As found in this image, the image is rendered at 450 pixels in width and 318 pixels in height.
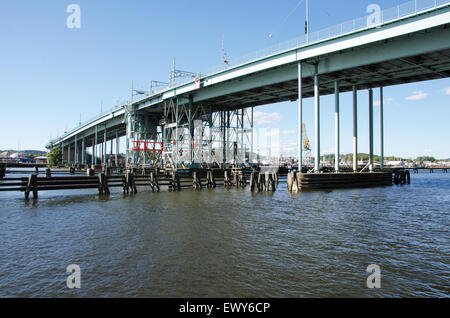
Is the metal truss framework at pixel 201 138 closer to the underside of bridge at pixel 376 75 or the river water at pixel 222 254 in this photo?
the underside of bridge at pixel 376 75

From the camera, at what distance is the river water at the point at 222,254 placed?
5715 mm

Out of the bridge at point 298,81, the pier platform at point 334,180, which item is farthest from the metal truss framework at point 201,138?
the pier platform at point 334,180

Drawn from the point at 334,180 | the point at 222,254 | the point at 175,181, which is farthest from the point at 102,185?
the point at 334,180

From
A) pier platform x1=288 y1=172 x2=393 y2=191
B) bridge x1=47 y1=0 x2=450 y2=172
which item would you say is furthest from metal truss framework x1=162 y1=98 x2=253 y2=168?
pier platform x1=288 y1=172 x2=393 y2=191

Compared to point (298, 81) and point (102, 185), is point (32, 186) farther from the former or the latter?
point (298, 81)

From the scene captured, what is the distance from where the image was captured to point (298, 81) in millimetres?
32719

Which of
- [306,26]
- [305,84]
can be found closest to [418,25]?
[306,26]

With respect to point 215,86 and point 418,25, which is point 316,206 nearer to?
point 418,25

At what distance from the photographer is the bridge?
2469 cm

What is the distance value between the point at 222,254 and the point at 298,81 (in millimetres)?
28721

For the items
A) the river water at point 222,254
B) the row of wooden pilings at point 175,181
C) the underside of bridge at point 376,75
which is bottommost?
the river water at point 222,254

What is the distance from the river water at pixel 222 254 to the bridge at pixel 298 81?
17743mm

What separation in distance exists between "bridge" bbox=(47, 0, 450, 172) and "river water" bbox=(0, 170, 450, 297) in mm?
17743

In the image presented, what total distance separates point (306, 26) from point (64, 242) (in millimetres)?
30504
